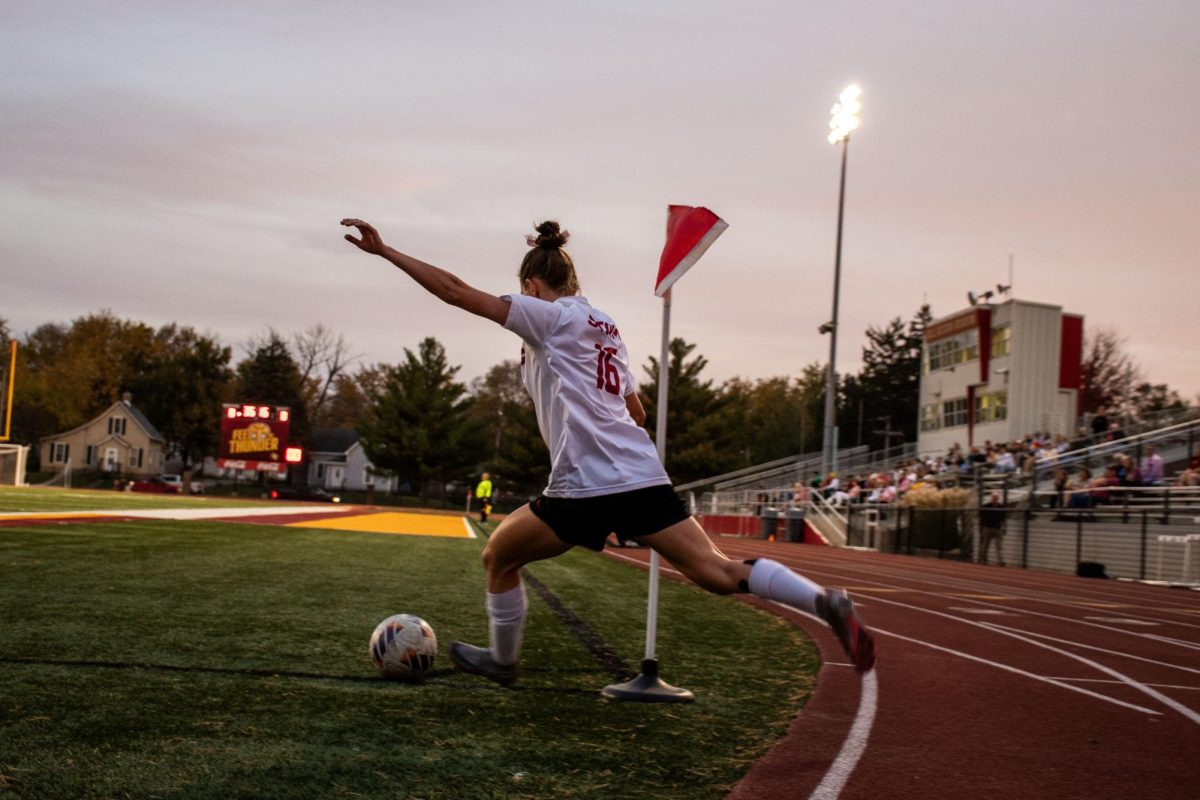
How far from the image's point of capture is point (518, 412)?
233ft

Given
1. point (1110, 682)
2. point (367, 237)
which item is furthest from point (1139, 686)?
point (367, 237)

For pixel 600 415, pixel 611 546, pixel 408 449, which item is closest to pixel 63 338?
pixel 408 449

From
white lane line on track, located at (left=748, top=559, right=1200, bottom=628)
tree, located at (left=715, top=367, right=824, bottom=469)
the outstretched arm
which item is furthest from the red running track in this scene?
tree, located at (left=715, top=367, right=824, bottom=469)

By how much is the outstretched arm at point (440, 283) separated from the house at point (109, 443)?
82.5 m

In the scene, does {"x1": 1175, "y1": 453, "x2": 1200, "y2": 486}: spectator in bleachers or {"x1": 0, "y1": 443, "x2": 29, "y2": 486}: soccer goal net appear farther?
{"x1": 0, "y1": 443, "x2": 29, "y2": 486}: soccer goal net

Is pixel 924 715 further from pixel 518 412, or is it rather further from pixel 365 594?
pixel 518 412

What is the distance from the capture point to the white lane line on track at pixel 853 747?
351 cm

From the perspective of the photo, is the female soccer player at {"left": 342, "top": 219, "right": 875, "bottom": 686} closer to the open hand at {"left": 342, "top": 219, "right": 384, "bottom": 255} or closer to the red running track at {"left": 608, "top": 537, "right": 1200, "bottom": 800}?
the open hand at {"left": 342, "top": 219, "right": 384, "bottom": 255}

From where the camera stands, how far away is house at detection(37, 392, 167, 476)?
79.1m

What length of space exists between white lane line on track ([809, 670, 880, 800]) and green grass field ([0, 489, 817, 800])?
0.28 m

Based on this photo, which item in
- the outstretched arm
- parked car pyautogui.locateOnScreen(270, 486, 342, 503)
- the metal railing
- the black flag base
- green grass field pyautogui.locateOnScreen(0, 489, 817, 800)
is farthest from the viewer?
parked car pyautogui.locateOnScreen(270, 486, 342, 503)

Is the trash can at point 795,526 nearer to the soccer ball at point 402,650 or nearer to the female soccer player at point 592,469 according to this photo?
the soccer ball at point 402,650

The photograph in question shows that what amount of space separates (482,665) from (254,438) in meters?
47.3

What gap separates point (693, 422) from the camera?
2653 inches
